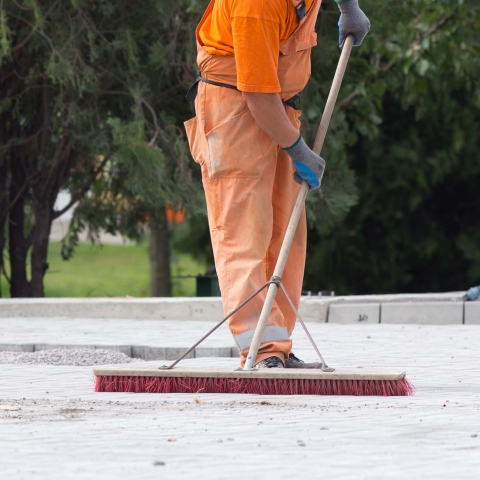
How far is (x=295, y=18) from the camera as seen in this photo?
17.3 feet

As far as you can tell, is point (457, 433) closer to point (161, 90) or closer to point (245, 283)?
point (245, 283)

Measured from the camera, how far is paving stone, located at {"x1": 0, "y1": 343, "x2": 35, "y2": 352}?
7.00m

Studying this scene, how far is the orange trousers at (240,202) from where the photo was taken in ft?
17.3

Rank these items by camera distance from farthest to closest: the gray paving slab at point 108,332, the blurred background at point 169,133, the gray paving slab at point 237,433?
the blurred background at point 169,133
the gray paving slab at point 108,332
the gray paving slab at point 237,433

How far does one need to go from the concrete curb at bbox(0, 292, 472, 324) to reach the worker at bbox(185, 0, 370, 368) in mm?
3211

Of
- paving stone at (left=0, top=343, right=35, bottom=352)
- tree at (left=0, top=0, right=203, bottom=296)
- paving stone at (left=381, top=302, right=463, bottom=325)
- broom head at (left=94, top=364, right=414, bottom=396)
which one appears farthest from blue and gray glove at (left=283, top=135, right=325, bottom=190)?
tree at (left=0, top=0, right=203, bottom=296)

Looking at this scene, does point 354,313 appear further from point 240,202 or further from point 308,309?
point 240,202

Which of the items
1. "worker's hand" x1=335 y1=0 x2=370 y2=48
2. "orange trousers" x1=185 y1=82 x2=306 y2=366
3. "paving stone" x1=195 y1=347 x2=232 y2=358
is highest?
"worker's hand" x1=335 y1=0 x2=370 y2=48

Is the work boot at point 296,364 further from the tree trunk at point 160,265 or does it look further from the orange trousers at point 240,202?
the tree trunk at point 160,265

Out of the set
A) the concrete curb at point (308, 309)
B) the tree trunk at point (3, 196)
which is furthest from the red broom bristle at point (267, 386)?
the tree trunk at point (3, 196)

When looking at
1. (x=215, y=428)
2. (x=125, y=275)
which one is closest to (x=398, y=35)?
(x=215, y=428)

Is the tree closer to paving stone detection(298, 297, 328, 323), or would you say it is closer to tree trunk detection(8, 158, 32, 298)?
tree trunk detection(8, 158, 32, 298)

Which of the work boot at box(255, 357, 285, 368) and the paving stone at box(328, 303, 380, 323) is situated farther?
the paving stone at box(328, 303, 380, 323)

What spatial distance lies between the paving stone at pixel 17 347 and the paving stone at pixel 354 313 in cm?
244
